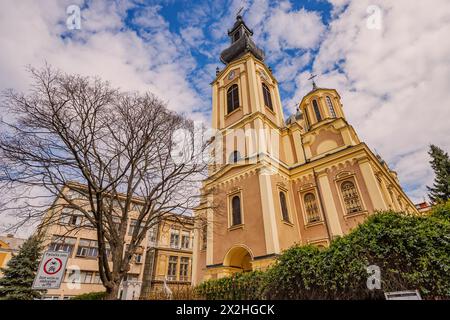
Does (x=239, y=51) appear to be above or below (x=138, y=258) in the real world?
above

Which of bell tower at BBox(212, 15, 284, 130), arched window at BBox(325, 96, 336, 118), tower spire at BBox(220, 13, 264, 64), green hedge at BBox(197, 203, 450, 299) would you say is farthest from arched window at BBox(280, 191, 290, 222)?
tower spire at BBox(220, 13, 264, 64)

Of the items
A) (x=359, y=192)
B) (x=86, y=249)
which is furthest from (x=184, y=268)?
(x=359, y=192)

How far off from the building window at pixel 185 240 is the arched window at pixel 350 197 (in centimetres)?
2587

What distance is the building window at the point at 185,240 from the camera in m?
34.2

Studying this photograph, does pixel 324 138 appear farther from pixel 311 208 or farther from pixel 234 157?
pixel 234 157

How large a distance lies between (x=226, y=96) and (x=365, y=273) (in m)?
18.8

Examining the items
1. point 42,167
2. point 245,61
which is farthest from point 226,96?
point 42,167

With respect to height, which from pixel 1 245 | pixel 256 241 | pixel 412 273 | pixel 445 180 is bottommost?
pixel 412 273

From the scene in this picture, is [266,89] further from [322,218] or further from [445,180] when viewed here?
[445,180]

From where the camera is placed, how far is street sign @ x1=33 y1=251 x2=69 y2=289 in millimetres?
5398

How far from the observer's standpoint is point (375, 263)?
5348 millimetres

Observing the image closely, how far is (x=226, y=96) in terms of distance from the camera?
21766 millimetres

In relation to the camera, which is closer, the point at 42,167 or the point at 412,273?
the point at 412,273

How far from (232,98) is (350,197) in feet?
41.4
